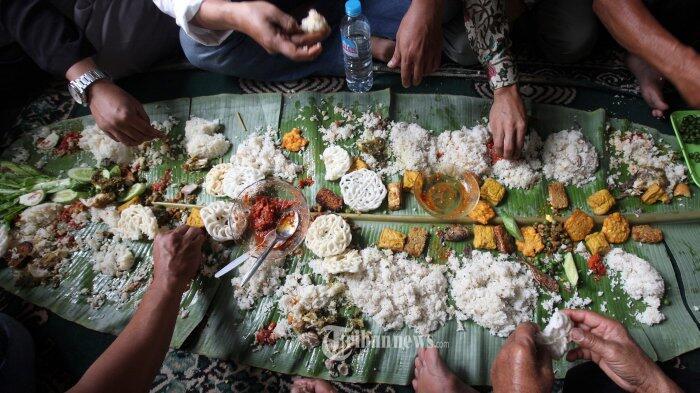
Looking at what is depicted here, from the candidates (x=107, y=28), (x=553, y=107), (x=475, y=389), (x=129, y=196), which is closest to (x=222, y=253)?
(x=129, y=196)

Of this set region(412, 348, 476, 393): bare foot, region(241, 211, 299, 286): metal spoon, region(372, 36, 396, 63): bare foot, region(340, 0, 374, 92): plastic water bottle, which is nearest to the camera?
region(412, 348, 476, 393): bare foot

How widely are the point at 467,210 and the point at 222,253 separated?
1421 millimetres

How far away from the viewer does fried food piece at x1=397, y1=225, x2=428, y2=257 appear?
2303mm

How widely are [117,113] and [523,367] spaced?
2500mm

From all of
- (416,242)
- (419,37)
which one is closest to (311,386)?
(416,242)

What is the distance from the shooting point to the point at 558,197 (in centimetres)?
234

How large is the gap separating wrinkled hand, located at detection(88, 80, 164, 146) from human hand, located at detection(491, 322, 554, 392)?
92.4 inches

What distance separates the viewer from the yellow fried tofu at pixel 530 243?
88.7 inches

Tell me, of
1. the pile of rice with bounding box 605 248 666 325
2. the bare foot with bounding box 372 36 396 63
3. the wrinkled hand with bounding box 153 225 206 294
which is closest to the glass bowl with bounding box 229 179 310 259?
the wrinkled hand with bounding box 153 225 206 294

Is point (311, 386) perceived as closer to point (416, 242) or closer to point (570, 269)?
point (416, 242)

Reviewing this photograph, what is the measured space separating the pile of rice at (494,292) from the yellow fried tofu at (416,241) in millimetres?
190

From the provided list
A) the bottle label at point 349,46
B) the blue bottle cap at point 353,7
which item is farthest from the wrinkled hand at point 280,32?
the bottle label at point 349,46

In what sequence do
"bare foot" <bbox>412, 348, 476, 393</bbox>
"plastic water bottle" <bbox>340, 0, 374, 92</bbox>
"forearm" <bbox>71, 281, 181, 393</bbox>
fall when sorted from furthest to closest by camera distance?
"plastic water bottle" <bbox>340, 0, 374, 92</bbox> < "bare foot" <bbox>412, 348, 476, 393</bbox> < "forearm" <bbox>71, 281, 181, 393</bbox>

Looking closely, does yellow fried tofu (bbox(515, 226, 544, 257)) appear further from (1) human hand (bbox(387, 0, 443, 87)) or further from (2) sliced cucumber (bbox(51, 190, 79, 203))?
A: (2) sliced cucumber (bbox(51, 190, 79, 203))
